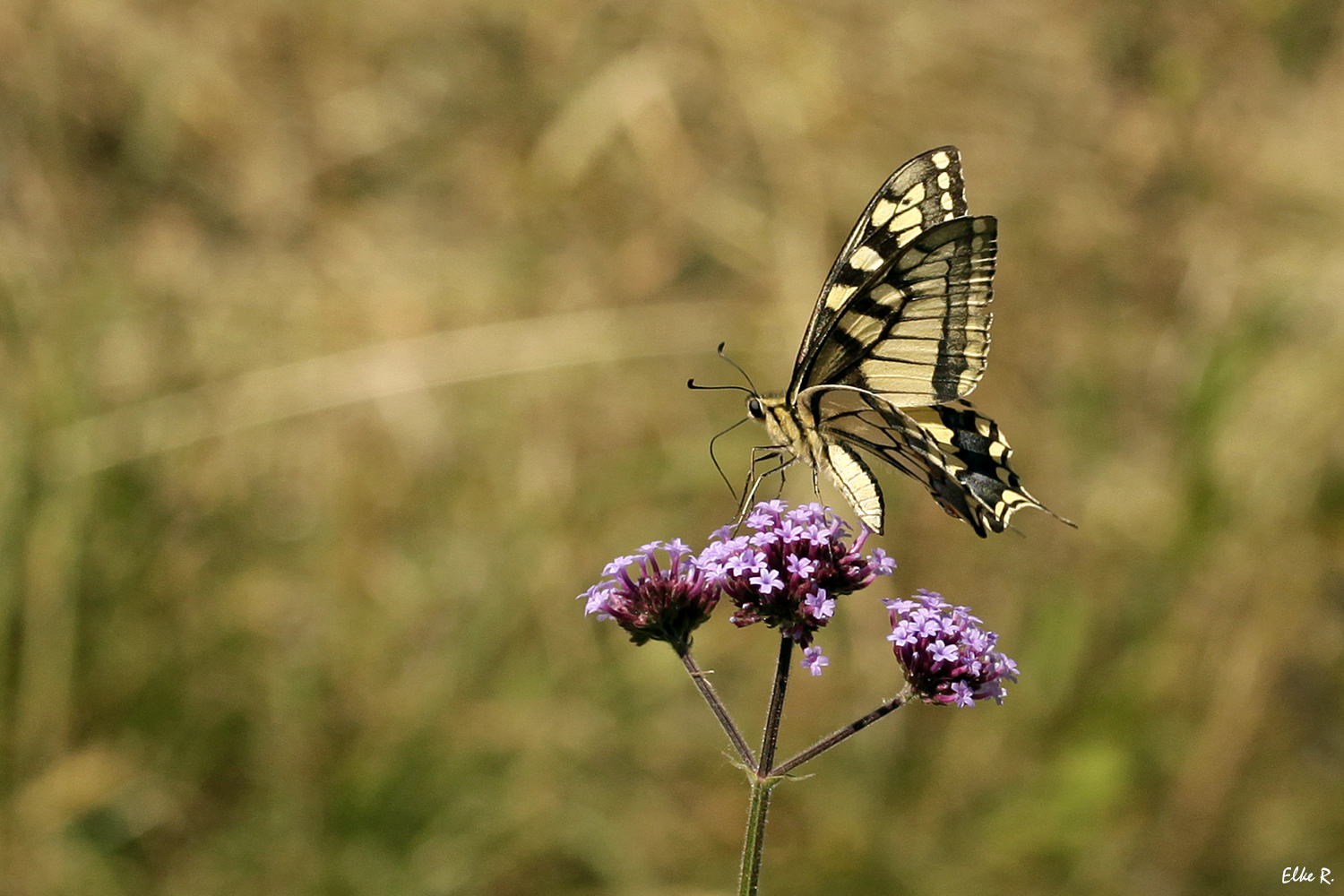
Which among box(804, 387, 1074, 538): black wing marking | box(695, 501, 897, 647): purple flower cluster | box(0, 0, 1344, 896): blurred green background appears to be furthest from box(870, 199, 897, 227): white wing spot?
box(0, 0, 1344, 896): blurred green background

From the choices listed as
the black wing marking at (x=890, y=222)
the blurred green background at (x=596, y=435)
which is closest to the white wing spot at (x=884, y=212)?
the black wing marking at (x=890, y=222)

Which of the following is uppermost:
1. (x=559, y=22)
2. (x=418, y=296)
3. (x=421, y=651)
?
(x=559, y=22)

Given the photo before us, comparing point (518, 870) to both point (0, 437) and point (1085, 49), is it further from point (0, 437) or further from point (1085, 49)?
point (1085, 49)

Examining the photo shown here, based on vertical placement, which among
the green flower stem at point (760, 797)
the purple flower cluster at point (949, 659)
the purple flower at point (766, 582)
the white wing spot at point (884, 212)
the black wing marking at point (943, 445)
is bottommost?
the green flower stem at point (760, 797)

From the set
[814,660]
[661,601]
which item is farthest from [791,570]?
[661,601]

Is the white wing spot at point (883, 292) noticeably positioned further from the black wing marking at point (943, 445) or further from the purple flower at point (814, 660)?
the purple flower at point (814, 660)

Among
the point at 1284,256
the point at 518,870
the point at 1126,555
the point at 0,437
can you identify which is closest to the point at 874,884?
the point at 518,870
